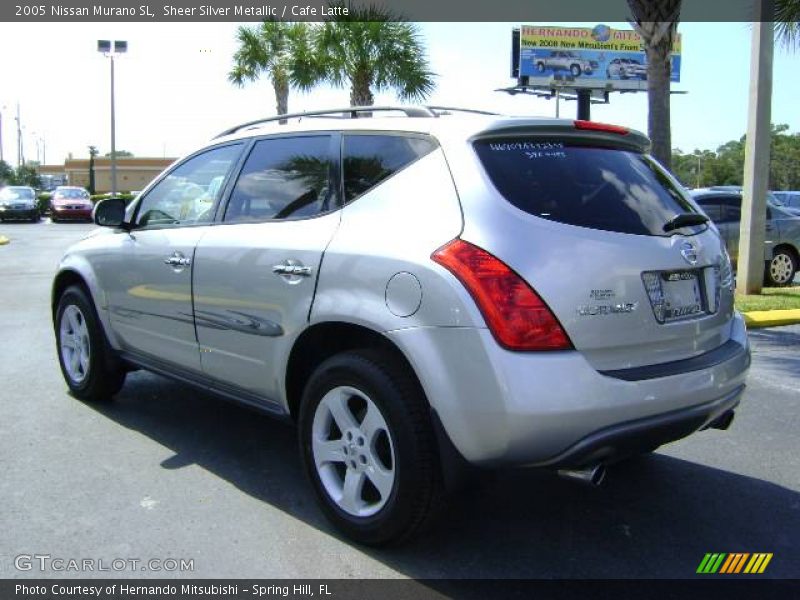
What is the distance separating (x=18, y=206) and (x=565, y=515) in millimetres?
30991

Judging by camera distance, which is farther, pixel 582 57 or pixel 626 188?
pixel 582 57

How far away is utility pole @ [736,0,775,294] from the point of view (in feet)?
34.7

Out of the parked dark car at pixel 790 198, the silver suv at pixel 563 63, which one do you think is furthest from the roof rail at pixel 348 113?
the silver suv at pixel 563 63

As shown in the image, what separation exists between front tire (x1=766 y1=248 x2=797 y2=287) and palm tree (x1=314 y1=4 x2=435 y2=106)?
805 centimetres

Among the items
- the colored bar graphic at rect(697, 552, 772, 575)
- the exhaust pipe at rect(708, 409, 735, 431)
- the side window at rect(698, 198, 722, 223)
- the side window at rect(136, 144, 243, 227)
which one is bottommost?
the colored bar graphic at rect(697, 552, 772, 575)

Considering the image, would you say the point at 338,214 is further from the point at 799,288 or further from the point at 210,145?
the point at 799,288

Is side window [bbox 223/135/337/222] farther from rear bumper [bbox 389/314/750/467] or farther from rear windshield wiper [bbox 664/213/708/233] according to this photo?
rear windshield wiper [bbox 664/213/708/233]

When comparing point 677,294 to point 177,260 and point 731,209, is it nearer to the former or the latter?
point 177,260

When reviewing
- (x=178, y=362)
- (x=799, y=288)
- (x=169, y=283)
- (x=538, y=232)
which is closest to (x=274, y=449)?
(x=178, y=362)

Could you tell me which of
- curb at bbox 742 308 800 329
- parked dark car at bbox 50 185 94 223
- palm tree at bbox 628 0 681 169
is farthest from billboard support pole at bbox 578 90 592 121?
curb at bbox 742 308 800 329

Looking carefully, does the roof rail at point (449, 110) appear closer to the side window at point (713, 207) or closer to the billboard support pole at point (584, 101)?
the side window at point (713, 207)

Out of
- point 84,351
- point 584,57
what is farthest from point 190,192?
point 584,57

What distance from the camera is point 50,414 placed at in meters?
5.20

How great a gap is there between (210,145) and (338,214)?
57.4 inches
